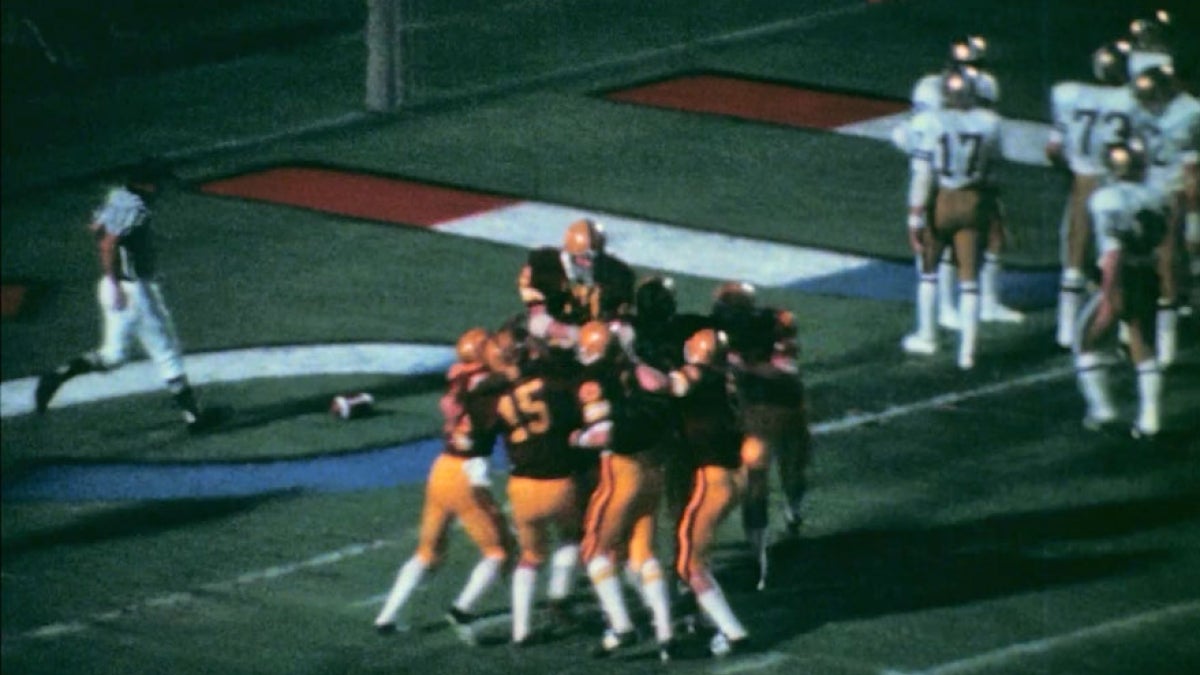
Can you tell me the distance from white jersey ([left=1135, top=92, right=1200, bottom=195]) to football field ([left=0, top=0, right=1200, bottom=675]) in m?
1.34

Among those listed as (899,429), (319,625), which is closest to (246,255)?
(899,429)

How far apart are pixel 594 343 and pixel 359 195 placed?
1067cm

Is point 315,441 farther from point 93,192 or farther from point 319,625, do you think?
point 93,192

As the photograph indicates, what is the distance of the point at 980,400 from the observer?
2033 cm

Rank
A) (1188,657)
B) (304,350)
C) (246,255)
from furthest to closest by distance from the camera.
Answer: (246,255)
(304,350)
(1188,657)

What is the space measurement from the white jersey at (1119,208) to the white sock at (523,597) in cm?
493

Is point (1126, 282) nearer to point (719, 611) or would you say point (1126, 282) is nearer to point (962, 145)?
point (962, 145)

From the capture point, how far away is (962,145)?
67.2ft

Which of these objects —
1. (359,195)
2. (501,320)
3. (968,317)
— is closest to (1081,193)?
(968,317)

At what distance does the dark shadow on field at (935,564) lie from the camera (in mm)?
16703

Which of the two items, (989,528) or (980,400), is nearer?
(989,528)

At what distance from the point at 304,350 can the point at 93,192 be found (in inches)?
208

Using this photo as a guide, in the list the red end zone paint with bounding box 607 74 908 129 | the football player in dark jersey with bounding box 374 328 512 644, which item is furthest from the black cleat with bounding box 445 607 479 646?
the red end zone paint with bounding box 607 74 908 129

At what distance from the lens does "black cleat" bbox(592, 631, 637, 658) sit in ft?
52.2
